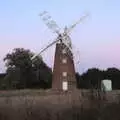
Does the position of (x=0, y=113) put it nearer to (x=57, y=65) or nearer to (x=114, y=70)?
(x=57, y=65)

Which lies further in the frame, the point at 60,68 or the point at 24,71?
the point at 24,71

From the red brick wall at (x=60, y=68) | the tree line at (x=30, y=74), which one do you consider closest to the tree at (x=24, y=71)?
the tree line at (x=30, y=74)

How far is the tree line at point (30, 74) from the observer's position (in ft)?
277

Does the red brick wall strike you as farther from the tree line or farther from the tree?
the tree

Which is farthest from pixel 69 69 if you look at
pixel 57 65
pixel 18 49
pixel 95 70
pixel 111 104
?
pixel 111 104

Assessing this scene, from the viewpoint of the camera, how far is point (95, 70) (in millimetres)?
90562

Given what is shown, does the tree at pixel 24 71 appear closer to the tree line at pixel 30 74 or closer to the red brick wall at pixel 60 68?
the tree line at pixel 30 74

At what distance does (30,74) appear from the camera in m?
90.2

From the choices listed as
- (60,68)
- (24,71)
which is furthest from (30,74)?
(60,68)

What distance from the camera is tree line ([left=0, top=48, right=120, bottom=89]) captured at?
3327 inches

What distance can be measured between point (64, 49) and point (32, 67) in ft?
82.9

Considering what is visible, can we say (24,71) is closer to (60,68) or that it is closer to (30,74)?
(30,74)

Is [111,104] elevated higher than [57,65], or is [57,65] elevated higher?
[57,65]

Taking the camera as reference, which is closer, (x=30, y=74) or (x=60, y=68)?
(x=60, y=68)
